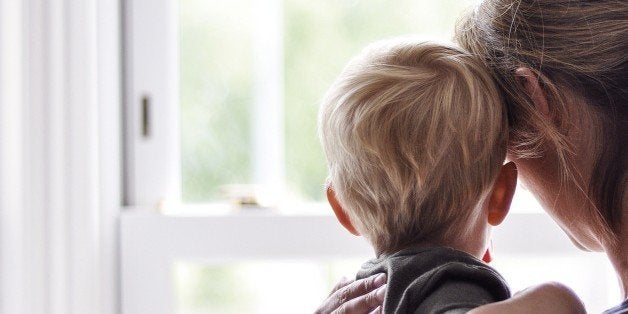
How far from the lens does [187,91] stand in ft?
6.51

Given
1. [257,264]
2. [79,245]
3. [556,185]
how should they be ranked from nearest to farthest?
1. [556,185]
2. [79,245]
3. [257,264]

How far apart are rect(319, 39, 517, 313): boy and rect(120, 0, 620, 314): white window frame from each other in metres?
0.74

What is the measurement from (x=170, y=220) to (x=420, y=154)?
0.95 meters

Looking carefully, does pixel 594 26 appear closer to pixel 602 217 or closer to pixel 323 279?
pixel 602 217

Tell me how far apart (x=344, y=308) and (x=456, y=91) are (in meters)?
0.31

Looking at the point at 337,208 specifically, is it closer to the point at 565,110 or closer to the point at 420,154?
the point at 420,154

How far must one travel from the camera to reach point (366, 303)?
103 cm

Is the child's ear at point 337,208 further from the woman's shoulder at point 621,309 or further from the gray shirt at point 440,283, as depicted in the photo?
the woman's shoulder at point 621,309

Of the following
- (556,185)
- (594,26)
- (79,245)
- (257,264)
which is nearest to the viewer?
(594,26)

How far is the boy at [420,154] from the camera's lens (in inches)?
41.0

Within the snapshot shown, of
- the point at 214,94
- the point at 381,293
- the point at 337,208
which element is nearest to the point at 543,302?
the point at 381,293

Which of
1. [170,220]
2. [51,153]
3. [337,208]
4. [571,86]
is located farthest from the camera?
[170,220]

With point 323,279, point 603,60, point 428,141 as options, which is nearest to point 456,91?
point 428,141

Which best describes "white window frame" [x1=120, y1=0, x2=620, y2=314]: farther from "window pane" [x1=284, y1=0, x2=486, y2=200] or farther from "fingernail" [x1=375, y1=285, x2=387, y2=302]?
"fingernail" [x1=375, y1=285, x2=387, y2=302]
